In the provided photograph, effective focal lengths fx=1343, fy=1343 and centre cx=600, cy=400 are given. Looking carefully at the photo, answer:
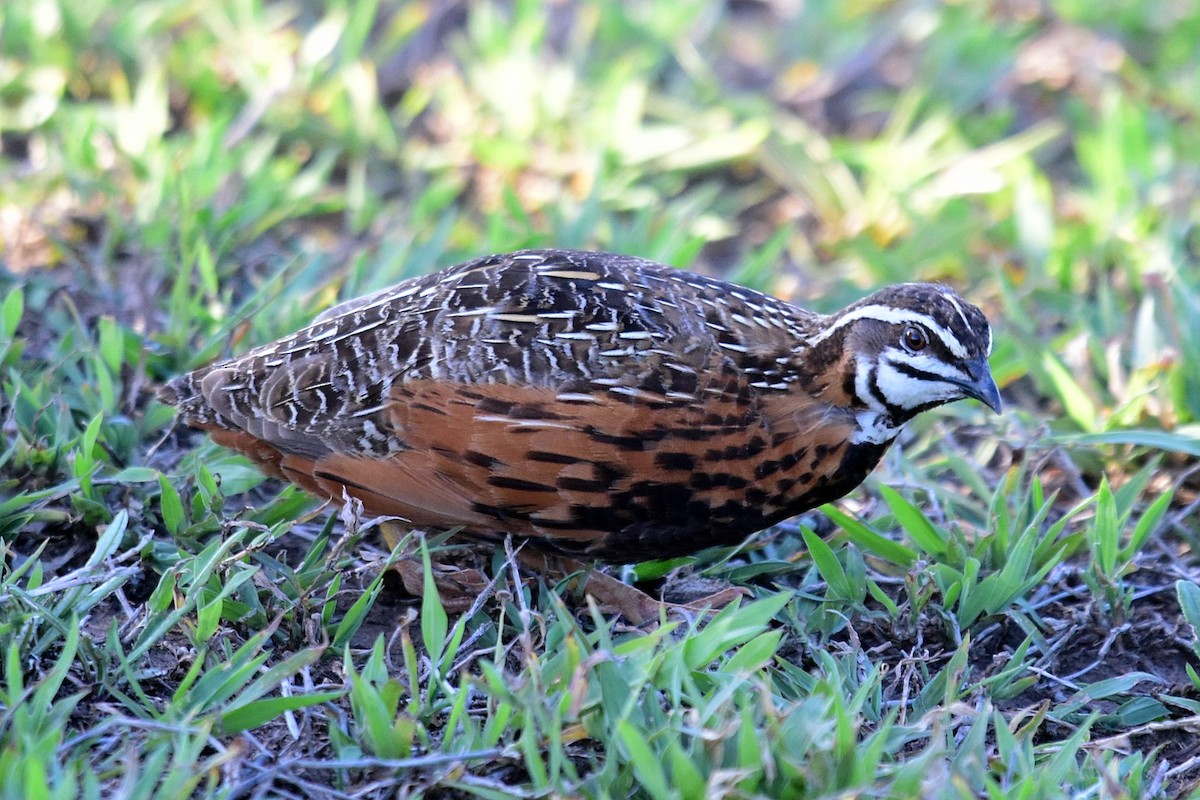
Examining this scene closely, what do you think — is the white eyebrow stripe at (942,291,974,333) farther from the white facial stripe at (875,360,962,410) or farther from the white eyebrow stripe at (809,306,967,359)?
the white facial stripe at (875,360,962,410)

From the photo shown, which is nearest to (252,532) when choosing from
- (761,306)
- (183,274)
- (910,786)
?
(183,274)

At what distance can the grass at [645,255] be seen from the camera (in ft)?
10.3

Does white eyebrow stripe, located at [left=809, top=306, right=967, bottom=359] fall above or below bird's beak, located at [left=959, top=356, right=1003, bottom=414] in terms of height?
above

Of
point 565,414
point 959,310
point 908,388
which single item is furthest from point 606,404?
point 959,310

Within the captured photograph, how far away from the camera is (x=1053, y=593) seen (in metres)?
4.07

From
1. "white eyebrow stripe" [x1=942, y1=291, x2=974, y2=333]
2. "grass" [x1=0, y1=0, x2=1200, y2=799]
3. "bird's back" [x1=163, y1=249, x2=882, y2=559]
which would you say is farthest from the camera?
"white eyebrow stripe" [x1=942, y1=291, x2=974, y2=333]

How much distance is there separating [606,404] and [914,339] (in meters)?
0.87

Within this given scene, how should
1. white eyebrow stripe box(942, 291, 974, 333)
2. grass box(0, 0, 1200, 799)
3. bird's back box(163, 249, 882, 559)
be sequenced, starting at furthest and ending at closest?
white eyebrow stripe box(942, 291, 974, 333) → bird's back box(163, 249, 882, 559) → grass box(0, 0, 1200, 799)

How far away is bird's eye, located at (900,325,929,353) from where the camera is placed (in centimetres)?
368

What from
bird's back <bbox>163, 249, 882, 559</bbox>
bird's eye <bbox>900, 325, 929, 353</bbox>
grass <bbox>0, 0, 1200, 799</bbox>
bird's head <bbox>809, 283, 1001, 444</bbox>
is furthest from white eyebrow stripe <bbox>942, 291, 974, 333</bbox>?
grass <bbox>0, 0, 1200, 799</bbox>

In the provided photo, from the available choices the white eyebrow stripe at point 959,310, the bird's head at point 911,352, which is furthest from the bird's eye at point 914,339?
the white eyebrow stripe at point 959,310

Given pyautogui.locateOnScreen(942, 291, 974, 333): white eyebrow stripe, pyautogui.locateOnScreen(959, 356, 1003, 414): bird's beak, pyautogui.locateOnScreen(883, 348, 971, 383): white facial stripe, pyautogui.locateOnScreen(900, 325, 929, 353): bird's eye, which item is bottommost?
pyautogui.locateOnScreen(959, 356, 1003, 414): bird's beak

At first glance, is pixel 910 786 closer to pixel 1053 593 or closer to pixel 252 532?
pixel 1053 593

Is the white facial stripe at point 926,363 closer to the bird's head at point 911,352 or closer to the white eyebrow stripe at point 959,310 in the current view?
the bird's head at point 911,352
